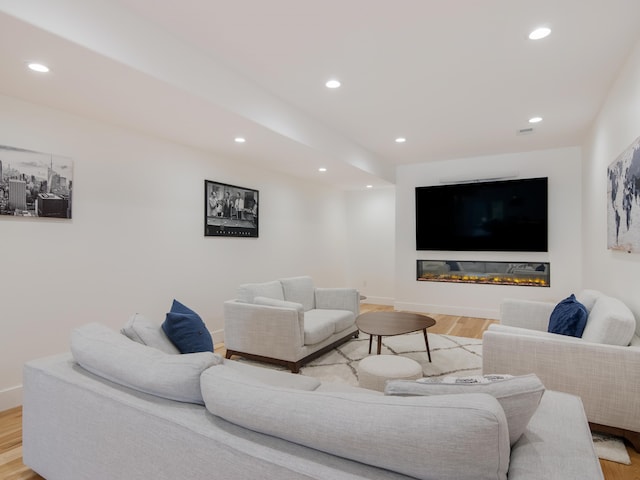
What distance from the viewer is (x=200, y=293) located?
13.8ft

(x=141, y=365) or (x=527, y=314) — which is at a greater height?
(x=141, y=365)

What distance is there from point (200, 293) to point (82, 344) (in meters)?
2.60

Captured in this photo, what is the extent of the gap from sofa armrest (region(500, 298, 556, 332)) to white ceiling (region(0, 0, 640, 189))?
6.50 feet

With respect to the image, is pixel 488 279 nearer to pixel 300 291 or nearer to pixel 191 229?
pixel 300 291

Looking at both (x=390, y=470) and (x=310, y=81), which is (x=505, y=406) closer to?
(x=390, y=470)

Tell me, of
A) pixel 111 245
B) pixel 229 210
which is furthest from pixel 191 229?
pixel 111 245

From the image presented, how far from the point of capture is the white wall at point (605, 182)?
99.4 inches

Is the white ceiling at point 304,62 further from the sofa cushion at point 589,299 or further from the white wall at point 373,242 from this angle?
the white wall at point 373,242

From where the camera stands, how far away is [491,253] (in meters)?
5.68

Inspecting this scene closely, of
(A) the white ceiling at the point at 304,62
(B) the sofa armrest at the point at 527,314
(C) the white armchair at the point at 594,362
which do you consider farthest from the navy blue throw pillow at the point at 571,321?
(A) the white ceiling at the point at 304,62

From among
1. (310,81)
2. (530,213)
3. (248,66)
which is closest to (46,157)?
(248,66)

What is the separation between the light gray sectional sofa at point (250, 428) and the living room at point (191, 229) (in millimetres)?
1506

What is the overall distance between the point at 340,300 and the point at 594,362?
2514 mm

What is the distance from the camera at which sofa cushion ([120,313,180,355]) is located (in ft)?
6.09
